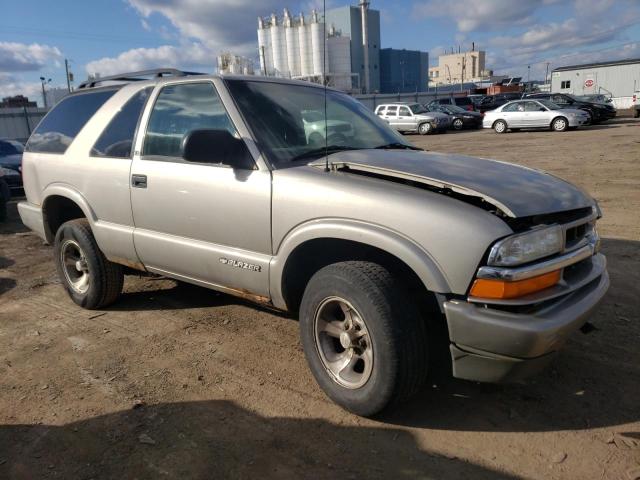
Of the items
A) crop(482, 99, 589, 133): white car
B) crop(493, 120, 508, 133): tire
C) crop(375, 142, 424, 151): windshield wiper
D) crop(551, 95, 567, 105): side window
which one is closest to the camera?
crop(375, 142, 424, 151): windshield wiper

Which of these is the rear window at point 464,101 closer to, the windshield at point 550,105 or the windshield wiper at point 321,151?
the windshield at point 550,105

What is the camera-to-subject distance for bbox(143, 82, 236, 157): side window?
353 cm

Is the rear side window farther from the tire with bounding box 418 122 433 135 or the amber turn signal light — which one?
the tire with bounding box 418 122 433 135

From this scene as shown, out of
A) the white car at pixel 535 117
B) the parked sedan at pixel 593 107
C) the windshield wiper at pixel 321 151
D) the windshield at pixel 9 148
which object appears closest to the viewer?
the windshield wiper at pixel 321 151

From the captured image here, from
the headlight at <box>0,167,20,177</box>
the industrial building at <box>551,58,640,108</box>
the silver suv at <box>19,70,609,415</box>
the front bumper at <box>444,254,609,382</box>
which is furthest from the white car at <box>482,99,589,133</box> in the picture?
the front bumper at <box>444,254,609,382</box>

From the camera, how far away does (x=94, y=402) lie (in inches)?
124

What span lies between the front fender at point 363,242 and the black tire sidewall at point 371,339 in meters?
0.21

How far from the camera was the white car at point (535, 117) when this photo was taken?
23.0m

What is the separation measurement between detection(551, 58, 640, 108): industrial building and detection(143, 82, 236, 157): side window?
4351 cm

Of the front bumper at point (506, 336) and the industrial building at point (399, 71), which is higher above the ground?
the industrial building at point (399, 71)

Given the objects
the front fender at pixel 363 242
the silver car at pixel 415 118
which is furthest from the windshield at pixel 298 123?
the silver car at pixel 415 118

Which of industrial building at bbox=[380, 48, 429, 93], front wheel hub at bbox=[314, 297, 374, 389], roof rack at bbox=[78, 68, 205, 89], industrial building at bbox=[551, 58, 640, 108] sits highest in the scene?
industrial building at bbox=[380, 48, 429, 93]

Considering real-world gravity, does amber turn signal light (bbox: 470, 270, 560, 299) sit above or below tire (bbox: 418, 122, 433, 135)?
above

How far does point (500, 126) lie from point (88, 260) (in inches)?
931
